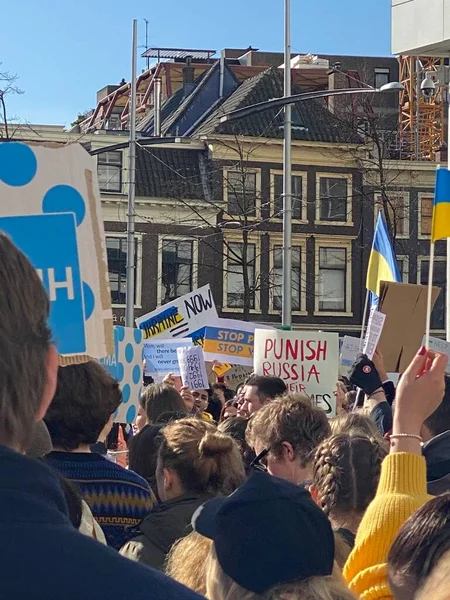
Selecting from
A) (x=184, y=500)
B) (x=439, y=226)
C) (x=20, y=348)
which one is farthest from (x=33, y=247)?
(x=439, y=226)

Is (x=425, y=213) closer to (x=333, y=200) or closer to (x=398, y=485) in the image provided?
(x=333, y=200)

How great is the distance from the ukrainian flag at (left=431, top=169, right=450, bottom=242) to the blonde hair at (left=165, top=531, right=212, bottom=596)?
16.1ft

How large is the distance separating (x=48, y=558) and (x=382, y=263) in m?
9.62

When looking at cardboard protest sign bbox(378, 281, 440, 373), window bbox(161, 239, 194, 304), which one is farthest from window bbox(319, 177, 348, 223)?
cardboard protest sign bbox(378, 281, 440, 373)

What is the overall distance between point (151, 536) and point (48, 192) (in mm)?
1323

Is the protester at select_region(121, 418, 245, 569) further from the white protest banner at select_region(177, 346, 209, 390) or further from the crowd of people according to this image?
the white protest banner at select_region(177, 346, 209, 390)

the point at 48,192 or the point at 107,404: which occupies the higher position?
the point at 48,192

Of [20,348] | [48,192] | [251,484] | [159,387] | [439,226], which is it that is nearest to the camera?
[20,348]

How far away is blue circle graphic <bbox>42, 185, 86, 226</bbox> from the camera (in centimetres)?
425

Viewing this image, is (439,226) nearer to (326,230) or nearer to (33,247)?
(33,247)

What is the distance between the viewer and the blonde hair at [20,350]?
1.52 m

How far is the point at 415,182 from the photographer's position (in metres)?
42.1

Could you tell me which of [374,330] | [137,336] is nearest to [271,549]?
[374,330]

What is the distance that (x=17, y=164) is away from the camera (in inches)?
168
